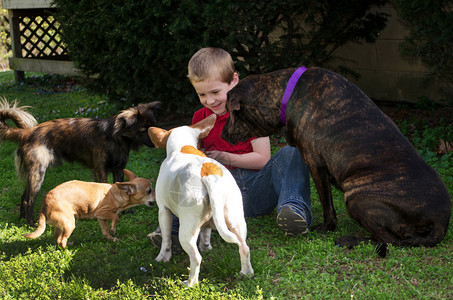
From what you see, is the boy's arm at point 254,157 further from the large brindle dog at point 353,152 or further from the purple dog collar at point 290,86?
the purple dog collar at point 290,86

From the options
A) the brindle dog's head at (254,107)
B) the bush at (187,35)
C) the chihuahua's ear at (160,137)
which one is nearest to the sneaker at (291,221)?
the brindle dog's head at (254,107)

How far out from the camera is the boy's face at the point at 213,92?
4.41m

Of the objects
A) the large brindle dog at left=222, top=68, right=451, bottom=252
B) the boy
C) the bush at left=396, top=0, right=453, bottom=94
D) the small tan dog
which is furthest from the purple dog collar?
the bush at left=396, top=0, right=453, bottom=94

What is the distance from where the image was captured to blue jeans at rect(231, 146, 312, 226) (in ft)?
13.7

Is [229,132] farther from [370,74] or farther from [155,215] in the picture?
[370,74]

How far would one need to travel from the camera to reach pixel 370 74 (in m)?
9.25

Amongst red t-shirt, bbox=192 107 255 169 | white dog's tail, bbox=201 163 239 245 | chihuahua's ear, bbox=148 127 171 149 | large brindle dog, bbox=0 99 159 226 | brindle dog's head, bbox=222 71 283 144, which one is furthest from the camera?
large brindle dog, bbox=0 99 159 226

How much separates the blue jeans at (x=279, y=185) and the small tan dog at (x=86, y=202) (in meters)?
0.95

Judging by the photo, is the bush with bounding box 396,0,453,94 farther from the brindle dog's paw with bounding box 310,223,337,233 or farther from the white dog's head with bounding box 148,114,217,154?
the white dog's head with bounding box 148,114,217,154

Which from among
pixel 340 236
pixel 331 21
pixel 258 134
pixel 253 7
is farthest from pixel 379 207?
pixel 331 21

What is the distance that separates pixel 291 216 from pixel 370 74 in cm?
606

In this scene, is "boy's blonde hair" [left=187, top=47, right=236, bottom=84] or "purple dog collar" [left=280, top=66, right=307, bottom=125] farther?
"boy's blonde hair" [left=187, top=47, right=236, bottom=84]

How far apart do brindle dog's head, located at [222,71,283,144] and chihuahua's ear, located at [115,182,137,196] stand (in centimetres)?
102

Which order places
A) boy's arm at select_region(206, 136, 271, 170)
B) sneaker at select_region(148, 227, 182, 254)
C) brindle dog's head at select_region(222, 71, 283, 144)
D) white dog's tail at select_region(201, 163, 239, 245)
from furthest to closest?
boy's arm at select_region(206, 136, 271, 170)
brindle dog's head at select_region(222, 71, 283, 144)
sneaker at select_region(148, 227, 182, 254)
white dog's tail at select_region(201, 163, 239, 245)
